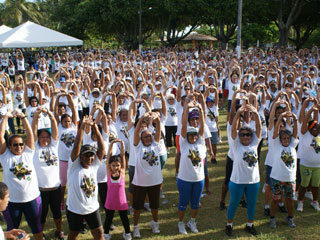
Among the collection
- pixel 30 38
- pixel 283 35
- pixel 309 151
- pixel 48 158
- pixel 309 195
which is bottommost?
pixel 309 195

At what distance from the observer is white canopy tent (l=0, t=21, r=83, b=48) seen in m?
14.7

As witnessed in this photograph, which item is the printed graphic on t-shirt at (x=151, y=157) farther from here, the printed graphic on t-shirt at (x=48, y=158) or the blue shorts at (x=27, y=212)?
the blue shorts at (x=27, y=212)

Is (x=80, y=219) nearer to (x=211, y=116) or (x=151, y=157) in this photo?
(x=151, y=157)

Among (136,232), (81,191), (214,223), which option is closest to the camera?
(81,191)

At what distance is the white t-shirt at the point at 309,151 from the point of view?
5.26m

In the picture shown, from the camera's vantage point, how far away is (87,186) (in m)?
3.90

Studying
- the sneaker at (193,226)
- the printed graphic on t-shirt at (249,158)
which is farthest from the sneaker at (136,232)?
the printed graphic on t-shirt at (249,158)

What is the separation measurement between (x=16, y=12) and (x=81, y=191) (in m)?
45.9

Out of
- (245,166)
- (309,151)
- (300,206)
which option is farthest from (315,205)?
(245,166)

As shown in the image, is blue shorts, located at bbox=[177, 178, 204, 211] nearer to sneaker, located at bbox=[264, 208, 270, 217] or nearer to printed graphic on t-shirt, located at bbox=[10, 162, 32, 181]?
sneaker, located at bbox=[264, 208, 270, 217]

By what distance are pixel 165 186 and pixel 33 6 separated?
51.4 metres

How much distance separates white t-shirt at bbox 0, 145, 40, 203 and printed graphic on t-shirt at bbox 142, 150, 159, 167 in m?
1.45

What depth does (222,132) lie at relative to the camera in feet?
33.4

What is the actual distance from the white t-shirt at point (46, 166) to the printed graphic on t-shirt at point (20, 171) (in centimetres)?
34
